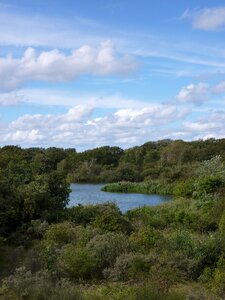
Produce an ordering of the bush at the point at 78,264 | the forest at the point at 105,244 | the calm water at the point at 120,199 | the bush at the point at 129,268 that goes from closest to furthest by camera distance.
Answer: the forest at the point at 105,244
the bush at the point at 129,268
the bush at the point at 78,264
the calm water at the point at 120,199

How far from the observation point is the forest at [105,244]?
10297mm

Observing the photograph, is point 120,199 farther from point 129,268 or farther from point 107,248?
point 129,268

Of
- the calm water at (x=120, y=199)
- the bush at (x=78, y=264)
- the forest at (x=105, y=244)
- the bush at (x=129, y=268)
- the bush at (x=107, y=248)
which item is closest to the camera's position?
the forest at (x=105, y=244)

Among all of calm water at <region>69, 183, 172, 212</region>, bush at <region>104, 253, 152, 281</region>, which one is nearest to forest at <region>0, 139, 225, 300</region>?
bush at <region>104, 253, 152, 281</region>

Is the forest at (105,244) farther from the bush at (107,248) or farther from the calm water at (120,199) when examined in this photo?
the calm water at (120,199)

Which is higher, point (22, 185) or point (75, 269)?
point (22, 185)

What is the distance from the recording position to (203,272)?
12797mm

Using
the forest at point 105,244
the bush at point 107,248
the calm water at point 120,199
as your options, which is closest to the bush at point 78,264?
the forest at point 105,244

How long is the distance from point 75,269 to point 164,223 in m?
7.81

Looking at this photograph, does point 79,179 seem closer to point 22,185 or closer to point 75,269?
point 22,185

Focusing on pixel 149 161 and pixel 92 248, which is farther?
pixel 149 161

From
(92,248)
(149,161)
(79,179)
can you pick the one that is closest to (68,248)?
(92,248)

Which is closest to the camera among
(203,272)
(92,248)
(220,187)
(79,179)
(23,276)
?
(23,276)

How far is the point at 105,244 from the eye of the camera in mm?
13648
